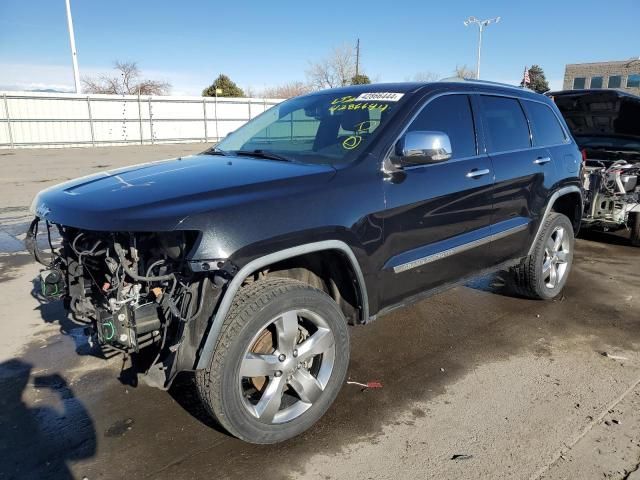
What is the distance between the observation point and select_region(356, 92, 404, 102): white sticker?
3490 millimetres

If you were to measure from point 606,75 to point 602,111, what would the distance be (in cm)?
5243

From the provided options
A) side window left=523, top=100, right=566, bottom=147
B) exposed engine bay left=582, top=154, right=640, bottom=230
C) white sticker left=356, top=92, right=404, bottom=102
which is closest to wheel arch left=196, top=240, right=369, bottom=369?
white sticker left=356, top=92, right=404, bottom=102

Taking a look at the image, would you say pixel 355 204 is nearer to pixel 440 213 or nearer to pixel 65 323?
pixel 440 213

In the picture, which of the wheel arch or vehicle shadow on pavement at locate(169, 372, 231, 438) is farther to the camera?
vehicle shadow on pavement at locate(169, 372, 231, 438)

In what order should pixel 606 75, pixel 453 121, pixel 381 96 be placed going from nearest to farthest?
A: pixel 381 96 → pixel 453 121 → pixel 606 75

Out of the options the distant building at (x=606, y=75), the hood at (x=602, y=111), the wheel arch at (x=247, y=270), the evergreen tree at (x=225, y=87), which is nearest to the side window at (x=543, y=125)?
the wheel arch at (x=247, y=270)

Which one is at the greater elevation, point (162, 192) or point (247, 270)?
point (162, 192)

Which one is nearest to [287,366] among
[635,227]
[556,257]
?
[556,257]

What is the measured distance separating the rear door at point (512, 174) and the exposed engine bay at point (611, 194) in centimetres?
273

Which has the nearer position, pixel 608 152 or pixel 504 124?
pixel 504 124

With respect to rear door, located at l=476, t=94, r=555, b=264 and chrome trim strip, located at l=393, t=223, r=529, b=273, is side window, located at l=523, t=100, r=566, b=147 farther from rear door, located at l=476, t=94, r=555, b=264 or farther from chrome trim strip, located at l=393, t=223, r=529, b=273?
chrome trim strip, located at l=393, t=223, r=529, b=273

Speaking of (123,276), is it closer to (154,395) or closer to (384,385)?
→ (154,395)

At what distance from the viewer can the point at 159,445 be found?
2789 millimetres

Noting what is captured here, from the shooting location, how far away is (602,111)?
7.38 m
